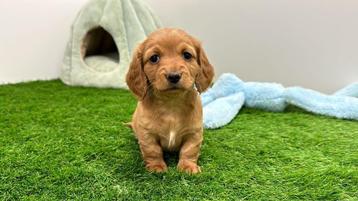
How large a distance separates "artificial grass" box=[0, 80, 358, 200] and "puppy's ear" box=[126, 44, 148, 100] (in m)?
0.24

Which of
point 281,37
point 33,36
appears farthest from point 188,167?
point 33,36

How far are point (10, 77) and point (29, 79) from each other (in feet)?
0.44

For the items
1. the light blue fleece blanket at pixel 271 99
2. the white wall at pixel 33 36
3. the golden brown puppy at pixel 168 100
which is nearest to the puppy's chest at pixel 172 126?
the golden brown puppy at pixel 168 100

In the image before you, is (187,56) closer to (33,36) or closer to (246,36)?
(246,36)

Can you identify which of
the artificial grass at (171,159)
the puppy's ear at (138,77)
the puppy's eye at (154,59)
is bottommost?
the artificial grass at (171,159)

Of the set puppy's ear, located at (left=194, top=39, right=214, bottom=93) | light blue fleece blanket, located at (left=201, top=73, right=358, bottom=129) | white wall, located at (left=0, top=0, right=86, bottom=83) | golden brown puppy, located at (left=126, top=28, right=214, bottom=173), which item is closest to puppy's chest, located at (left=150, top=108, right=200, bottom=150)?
golden brown puppy, located at (left=126, top=28, right=214, bottom=173)

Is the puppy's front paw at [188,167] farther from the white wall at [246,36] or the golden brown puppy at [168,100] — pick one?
the white wall at [246,36]

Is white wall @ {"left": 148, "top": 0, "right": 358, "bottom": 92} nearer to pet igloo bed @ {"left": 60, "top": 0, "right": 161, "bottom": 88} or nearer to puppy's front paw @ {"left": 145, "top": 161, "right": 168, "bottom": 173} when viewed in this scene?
pet igloo bed @ {"left": 60, "top": 0, "right": 161, "bottom": 88}

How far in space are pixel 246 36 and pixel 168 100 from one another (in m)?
1.65

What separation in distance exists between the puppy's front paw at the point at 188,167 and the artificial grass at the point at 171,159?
26 millimetres

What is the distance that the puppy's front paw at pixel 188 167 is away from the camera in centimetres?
132

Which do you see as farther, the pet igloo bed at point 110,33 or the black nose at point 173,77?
the pet igloo bed at point 110,33

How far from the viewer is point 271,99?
2.20 m

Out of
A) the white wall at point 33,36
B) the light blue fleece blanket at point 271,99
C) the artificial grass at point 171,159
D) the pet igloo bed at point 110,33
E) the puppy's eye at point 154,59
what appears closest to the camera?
the artificial grass at point 171,159
